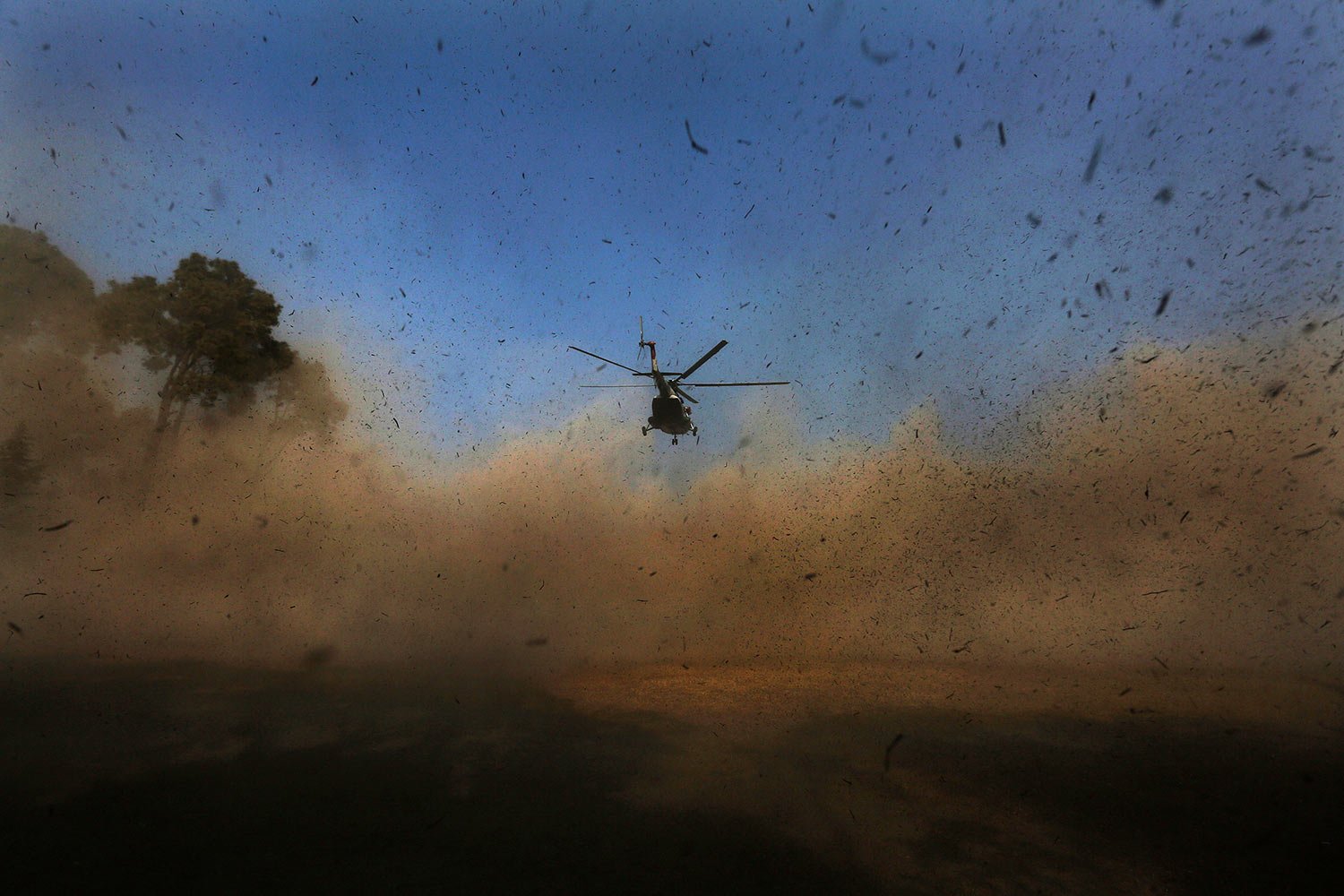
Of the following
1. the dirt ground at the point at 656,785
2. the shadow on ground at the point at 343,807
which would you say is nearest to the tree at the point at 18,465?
the dirt ground at the point at 656,785

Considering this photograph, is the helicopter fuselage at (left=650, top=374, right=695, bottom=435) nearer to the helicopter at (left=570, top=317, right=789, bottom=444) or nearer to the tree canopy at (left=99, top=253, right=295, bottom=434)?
→ the helicopter at (left=570, top=317, right=789, bottom=444)

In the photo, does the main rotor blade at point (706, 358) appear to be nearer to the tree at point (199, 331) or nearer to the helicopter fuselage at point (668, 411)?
the helicopter fuselage at point (668, 411)

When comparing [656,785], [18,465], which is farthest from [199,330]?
[656,785]

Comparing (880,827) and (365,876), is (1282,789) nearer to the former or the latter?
(880,827)

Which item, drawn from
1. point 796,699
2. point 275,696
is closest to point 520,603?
point 275,696

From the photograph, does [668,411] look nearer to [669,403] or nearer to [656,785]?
[669,403]

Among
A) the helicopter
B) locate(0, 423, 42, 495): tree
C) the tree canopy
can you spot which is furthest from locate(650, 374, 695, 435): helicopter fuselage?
locate(0, 423, 42, 495): tree

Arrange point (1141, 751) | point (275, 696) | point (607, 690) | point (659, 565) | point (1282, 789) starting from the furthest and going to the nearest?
point (659, 565), point (607, 690), point (275, 696), point (1141, 751), point (1282, 789)
